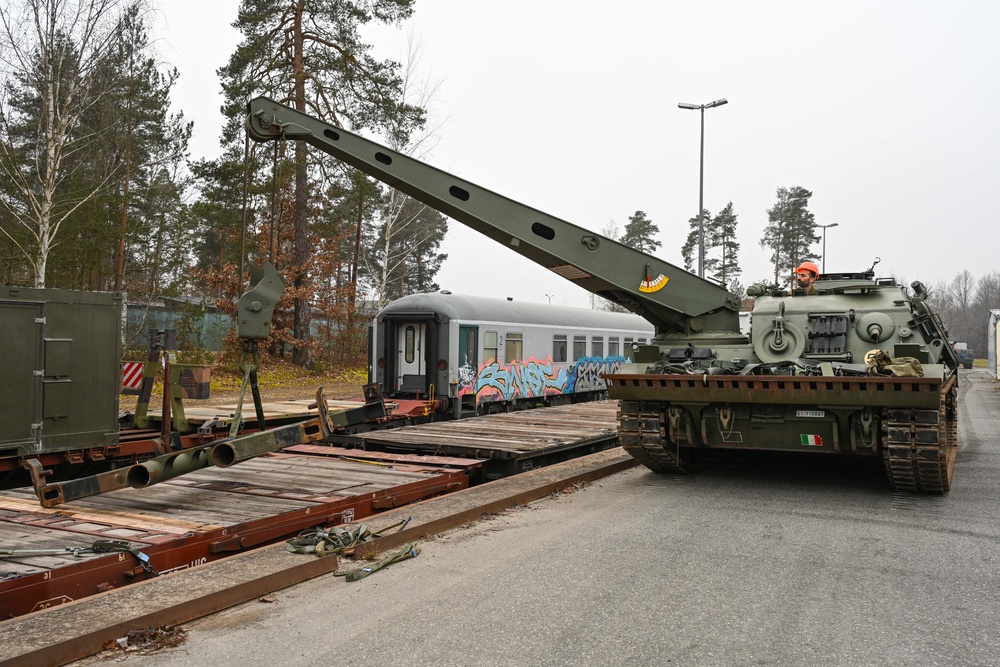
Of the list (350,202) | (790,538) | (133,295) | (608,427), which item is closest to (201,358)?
(133,295)

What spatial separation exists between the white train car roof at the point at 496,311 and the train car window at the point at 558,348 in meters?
0.35

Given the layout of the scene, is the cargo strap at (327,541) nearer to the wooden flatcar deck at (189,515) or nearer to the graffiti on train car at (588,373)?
the wooden flatcar deck at (189,515)

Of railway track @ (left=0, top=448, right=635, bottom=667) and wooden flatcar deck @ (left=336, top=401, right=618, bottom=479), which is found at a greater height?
wooden flatcar deck @ (left=336, top=401, right=618, bottom=479)

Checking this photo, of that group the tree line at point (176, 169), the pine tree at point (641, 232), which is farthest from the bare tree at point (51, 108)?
the pine tree at point (641, 232)

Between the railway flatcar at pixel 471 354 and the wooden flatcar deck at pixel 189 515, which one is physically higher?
the railway flatcar at pixel 471 354

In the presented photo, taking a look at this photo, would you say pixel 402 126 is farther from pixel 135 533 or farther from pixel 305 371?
pixel 135 533

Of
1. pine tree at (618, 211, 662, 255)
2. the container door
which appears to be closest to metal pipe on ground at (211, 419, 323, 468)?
the container door

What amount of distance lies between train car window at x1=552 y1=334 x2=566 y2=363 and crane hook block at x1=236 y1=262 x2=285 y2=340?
13679 millimetres

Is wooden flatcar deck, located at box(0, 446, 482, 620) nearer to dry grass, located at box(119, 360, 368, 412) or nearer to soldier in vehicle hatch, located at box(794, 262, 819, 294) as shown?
soldier in vehicle hatch, located at box(794, 262, 819, 294)

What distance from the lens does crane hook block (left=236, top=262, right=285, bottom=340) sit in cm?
675

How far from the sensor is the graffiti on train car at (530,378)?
17016 millimetres

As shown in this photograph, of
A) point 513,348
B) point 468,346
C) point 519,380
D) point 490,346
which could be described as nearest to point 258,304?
point 468,346

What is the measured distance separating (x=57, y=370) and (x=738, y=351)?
7.21m

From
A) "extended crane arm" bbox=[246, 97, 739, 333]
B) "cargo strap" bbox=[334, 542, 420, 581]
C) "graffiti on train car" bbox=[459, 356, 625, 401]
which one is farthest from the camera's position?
"graffiti on train car" bbox=[459, 356, 625, 401]
